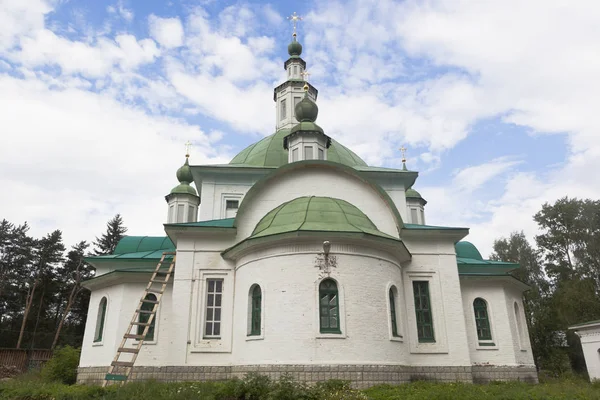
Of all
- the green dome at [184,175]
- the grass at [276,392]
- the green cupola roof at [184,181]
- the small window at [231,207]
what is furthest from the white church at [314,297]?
the green dome at [184,175]

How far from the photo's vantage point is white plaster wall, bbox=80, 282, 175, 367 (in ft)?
39.0

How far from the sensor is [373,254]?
35.9 feet

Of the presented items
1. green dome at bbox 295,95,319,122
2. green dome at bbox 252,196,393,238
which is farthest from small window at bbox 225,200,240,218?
green dome at bbox 252,196,393,238

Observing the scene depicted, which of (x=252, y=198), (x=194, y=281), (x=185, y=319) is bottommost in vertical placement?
(x=185, y=319)

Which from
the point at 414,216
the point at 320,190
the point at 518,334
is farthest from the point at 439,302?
the point at 414,216

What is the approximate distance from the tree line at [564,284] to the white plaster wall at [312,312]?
17026 millimetres

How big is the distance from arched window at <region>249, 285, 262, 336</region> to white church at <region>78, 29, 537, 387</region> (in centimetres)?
3

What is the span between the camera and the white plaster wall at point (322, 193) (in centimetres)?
1284

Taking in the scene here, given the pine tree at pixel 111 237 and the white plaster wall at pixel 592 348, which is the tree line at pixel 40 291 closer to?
the pine tree at pixel 111 237

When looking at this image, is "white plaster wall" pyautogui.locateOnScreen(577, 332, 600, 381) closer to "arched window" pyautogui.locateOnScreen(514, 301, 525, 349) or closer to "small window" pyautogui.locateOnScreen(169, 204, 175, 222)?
"arched window" pyautogui.locateOnScreen(514, 301, 525, 349)

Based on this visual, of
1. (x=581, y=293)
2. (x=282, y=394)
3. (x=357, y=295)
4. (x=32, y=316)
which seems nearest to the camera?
(x=282, y=394)

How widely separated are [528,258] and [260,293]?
25473 mm

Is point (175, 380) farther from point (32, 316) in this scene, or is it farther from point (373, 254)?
point (32, 316)

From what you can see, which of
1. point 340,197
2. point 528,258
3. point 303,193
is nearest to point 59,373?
point 303,193
